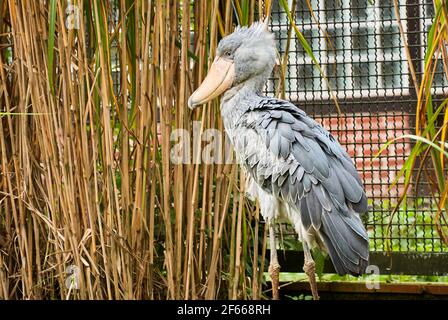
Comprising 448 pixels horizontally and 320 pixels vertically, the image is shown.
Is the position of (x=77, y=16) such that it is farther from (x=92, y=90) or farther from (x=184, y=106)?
(x=184, y=106)

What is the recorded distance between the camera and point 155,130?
260cm

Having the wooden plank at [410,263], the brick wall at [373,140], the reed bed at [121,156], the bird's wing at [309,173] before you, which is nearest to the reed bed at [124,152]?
the reed bed at [121,156]

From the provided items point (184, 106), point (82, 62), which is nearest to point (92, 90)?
point (82, 62)

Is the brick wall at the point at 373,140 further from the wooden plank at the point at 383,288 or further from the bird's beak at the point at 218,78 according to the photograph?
the bird's beak at the point at 218,78

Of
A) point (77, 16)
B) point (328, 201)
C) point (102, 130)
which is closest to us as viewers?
point (328, 201)

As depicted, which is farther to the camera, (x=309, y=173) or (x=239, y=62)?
(x=239, y=62)

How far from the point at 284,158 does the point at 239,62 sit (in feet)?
1.16

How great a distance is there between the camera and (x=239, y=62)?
254 cm

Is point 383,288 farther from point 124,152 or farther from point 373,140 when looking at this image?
point 124,152

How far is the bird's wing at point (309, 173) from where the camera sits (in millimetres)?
2291

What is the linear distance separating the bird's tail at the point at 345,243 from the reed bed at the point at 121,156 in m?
0.41

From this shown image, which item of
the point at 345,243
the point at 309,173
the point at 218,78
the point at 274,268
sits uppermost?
the point at 218,78

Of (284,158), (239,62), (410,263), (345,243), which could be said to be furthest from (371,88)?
(345,243)
